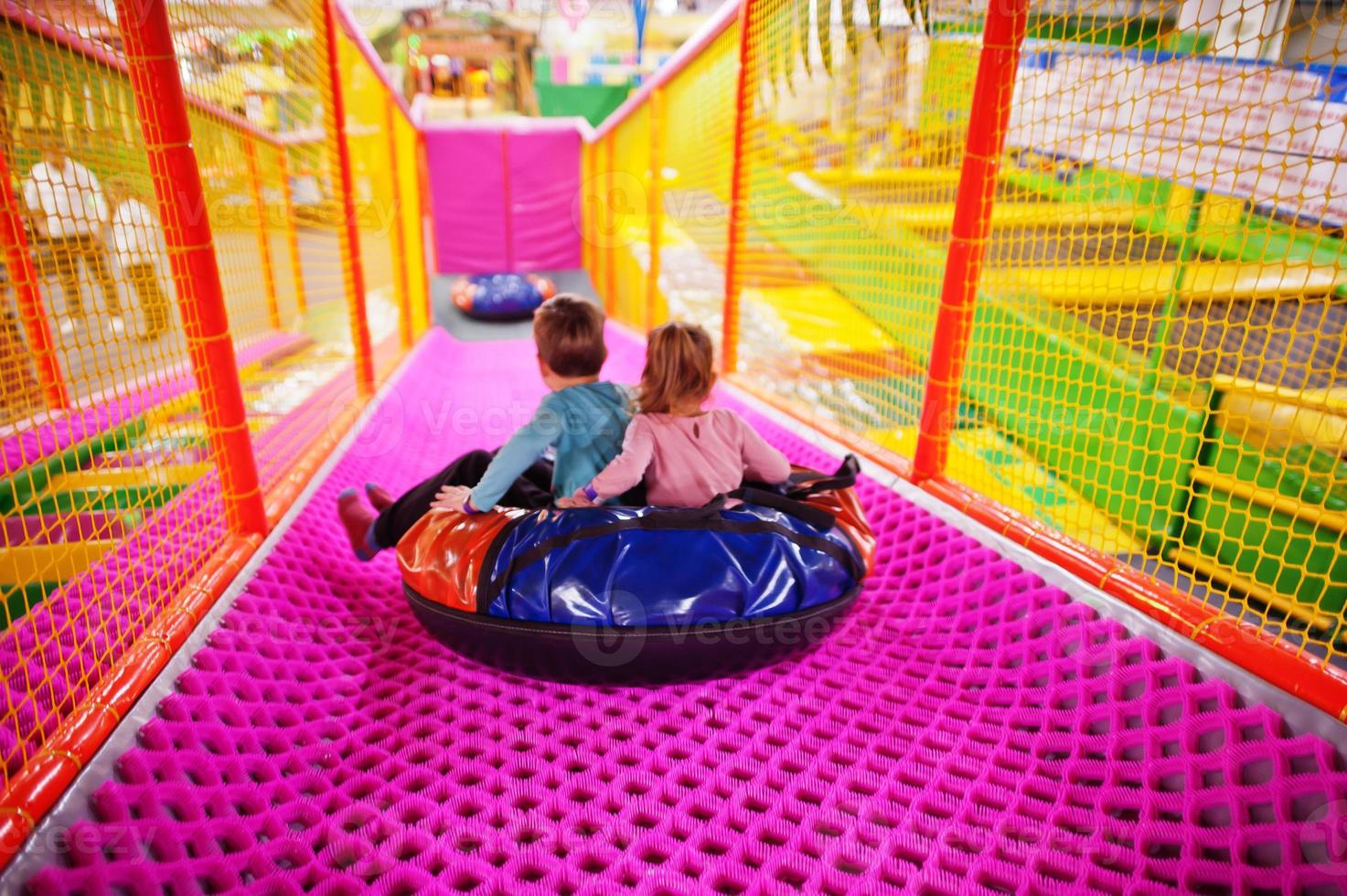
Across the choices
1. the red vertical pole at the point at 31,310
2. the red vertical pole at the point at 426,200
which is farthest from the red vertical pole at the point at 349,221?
the red vertical pole at the point at 426,200

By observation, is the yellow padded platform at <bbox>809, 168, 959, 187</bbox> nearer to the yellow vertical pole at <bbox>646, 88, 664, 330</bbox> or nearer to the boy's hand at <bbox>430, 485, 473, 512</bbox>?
the yellow vertical pole at <bbox>646, 88, 664, 330</bbox>

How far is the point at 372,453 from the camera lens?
267 centimetres

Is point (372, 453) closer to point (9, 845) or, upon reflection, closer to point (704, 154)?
point (9, 845)

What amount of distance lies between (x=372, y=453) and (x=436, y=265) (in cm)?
474

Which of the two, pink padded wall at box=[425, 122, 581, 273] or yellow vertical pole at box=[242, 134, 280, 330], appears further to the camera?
pink padded wall at box=[425, 122, 581, 273]

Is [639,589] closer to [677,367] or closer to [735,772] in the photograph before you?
[735,772]

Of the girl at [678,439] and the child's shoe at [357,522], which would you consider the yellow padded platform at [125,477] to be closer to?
the child's shoe at [357,522]

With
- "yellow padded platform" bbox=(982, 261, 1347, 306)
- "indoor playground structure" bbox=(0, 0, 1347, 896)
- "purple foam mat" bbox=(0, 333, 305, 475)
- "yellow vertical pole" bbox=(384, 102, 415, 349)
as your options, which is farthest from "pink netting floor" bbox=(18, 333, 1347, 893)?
"yellow vertical pole" bbox=(384, 102, 415, 349)

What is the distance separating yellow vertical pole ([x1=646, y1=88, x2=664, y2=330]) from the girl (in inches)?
123

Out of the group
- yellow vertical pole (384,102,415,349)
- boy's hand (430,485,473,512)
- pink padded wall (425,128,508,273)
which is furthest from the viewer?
pink padded wall (425,128,508,273)

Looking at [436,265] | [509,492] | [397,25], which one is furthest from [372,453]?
[397,25]

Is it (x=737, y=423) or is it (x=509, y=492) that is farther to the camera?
(x=509, y=492)

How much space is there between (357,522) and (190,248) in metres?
0.73

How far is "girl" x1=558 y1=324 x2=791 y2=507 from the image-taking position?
1.51 metres
